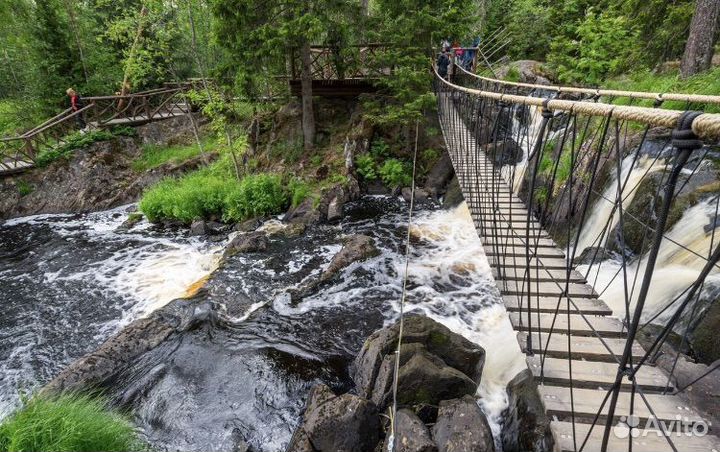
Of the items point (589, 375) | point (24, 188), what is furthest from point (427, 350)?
point (24, 188)

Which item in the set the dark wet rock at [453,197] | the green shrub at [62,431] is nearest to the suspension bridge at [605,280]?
the dark wet rock at [453,197]

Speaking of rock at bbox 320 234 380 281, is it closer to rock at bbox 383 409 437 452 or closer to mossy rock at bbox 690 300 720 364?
rock at bbox 383 409 437 452

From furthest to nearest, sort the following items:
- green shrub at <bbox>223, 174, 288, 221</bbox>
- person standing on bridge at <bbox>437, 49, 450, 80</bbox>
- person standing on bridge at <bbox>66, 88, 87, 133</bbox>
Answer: person standing on bridge at <bbox>66, 88, 87, 133</bbox> → person standing on bridge at <bbox>437, 49, 450, 80</bbox> → green shrub at <bbox>223, 174, 288, 221</bbox>

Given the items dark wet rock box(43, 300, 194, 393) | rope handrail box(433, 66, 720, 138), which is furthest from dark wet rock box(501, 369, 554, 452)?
dark wet rock box(43, 300, 194, 393)

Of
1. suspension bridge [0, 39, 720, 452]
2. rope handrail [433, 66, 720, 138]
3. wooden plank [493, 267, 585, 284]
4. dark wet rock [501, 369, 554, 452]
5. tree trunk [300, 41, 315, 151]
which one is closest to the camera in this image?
rope handrail [433, 66, 720, 138]

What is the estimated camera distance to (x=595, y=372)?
215 centimetres

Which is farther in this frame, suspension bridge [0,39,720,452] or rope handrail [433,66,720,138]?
suspension bridge [0,39,720,452]

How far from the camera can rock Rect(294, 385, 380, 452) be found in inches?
126

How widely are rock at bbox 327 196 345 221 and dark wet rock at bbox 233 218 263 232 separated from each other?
5.93 ft

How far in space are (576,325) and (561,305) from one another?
0.20 meters

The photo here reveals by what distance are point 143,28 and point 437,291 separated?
34.3 feet

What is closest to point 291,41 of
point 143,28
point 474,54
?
point 143,28

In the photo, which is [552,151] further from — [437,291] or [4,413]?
[4,413]

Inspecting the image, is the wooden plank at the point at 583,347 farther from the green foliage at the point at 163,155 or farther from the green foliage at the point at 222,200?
the green foliage at the point at 163,155
